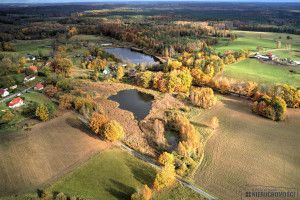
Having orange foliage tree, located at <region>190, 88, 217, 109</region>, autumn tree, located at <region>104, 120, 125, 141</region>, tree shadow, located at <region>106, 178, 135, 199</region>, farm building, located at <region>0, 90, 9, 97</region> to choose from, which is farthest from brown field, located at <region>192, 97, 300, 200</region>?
farm building, located at <region>0, 90, 9, 97</region>

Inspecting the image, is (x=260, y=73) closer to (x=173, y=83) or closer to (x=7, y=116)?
(x=173, y=83)

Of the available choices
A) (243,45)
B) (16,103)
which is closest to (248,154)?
(16,103)

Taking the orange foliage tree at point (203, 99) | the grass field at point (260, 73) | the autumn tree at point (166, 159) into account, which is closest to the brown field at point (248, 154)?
the orange foliage tree at point (203, 99)

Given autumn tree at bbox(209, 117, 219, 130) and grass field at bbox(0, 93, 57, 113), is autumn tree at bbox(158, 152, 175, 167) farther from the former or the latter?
grass field at bbox(0, 93, 57, 113)

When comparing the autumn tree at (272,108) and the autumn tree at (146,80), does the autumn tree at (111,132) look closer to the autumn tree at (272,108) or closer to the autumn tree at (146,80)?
the autumn tree at (146,80)

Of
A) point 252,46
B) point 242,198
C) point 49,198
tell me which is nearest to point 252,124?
point 242,198

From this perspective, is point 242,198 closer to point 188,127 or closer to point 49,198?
point 188,127
